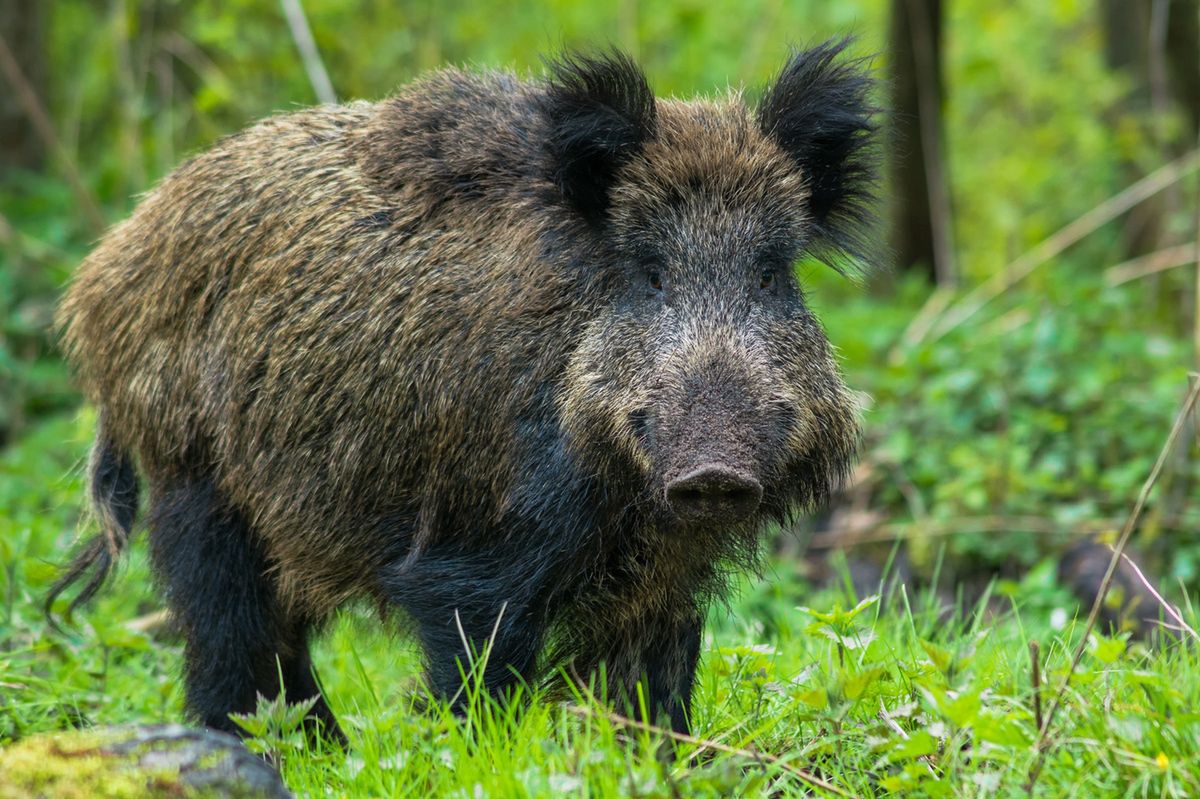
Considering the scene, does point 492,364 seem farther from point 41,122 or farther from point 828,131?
point 41,122

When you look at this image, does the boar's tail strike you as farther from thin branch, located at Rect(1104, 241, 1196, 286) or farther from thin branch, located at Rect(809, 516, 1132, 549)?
thin branch, located at Rect(1104, 241, 1196, 286)

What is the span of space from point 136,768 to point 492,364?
160 cm

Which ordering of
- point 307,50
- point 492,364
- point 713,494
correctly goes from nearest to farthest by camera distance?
point 713,494
point 492,364
point 307,50

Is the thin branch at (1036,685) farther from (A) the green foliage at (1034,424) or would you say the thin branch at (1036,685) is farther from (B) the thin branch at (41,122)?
(B) the thin branch at (41,122)

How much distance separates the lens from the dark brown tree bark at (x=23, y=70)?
369 inches

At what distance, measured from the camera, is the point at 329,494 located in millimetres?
4043

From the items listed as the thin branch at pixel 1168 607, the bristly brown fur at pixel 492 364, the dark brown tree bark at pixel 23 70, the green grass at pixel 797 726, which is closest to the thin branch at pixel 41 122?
the dark brown tree bark at pixel 23 70

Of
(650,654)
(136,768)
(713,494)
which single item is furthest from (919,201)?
(136,768)

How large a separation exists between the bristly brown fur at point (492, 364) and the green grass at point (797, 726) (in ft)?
0.92

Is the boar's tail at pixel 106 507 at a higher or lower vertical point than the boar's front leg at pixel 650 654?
higher

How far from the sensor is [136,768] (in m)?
2.51

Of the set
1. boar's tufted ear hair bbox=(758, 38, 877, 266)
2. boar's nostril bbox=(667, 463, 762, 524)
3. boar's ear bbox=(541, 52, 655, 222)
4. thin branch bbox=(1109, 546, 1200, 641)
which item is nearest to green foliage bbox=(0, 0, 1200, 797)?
thin branch bbox=(1109, 546, 1200, 641)

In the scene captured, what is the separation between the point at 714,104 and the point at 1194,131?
641cm

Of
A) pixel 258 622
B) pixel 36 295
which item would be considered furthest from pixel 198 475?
pixel 36 295
